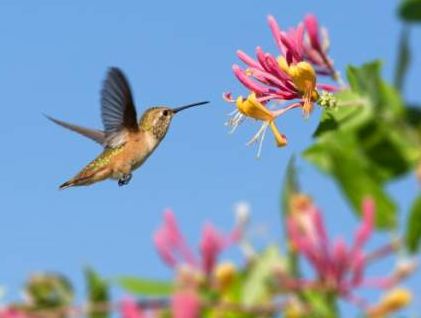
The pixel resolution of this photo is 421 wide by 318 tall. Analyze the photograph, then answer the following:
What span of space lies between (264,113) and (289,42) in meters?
0.41

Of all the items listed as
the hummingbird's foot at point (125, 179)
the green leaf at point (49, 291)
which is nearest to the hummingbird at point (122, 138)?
the hummingbird's foot at point (125, 179)

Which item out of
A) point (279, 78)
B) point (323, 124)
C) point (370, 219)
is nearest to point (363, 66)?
point (370, 219)

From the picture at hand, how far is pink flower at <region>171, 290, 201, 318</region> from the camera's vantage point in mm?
1584

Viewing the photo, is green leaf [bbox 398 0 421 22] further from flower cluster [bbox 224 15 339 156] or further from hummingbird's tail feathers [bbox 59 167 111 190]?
hummingbird's tail feathers [bbox 59 167 111 190]

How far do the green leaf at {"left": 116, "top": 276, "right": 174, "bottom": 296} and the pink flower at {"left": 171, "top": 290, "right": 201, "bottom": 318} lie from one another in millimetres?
150

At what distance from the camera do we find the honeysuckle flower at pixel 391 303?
1.69 meters

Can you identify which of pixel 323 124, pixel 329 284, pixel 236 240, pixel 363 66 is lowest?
pixel 329 284

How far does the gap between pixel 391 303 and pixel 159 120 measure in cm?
615

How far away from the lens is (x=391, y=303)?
66.3 inches

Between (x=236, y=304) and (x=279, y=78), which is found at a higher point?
(x=279, y=78)

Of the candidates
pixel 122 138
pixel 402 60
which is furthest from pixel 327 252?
pixel 122 138

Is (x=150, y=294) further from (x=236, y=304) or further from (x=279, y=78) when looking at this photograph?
(x=279, y=78)

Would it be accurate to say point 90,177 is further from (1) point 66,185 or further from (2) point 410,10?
(2) point 410,10

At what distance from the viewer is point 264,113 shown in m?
3.30
